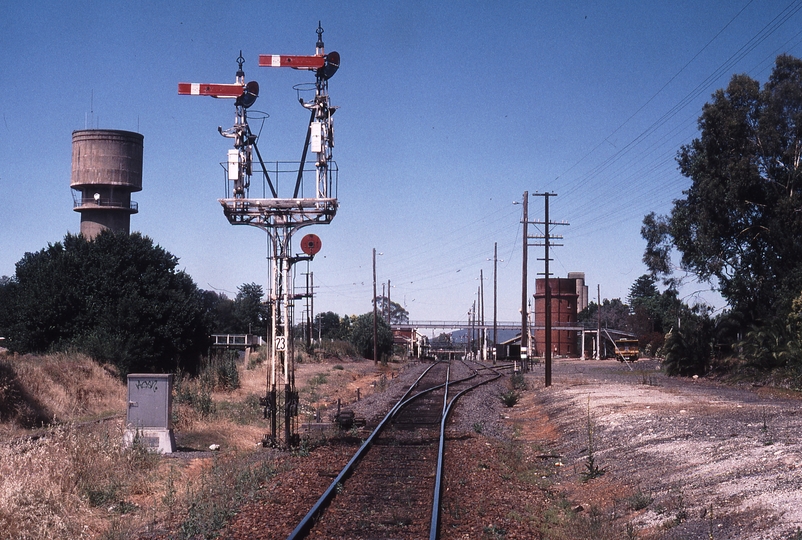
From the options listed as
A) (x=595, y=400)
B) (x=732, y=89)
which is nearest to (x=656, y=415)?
(x=595, y=400)

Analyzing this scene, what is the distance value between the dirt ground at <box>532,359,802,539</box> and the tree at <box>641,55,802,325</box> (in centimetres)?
1523

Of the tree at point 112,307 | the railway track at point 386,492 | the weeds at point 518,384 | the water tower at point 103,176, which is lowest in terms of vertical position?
the weeds at point 518,384

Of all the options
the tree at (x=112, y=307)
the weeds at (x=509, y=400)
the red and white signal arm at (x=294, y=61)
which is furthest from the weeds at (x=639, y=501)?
the tree at (x=112, y=307)

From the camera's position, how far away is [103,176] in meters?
61.6

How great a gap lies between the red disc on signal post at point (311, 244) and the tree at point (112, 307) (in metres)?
20.8

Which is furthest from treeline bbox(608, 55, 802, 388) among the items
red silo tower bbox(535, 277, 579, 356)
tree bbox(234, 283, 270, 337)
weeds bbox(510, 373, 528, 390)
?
tree bbox(234, 283, 270, 337)

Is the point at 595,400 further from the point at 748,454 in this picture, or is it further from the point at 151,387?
the point at 151,387

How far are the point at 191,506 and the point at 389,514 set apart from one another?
2.43 metres

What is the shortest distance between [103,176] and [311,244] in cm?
5146

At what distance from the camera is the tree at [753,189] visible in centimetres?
3338

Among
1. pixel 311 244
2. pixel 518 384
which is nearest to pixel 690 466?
pixel 311 244

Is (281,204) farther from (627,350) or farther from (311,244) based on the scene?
(627,350)

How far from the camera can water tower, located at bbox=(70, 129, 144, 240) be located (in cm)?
6169

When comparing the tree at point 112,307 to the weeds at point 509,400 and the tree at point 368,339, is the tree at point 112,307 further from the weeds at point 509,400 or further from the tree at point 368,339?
the tree at point 368,339
